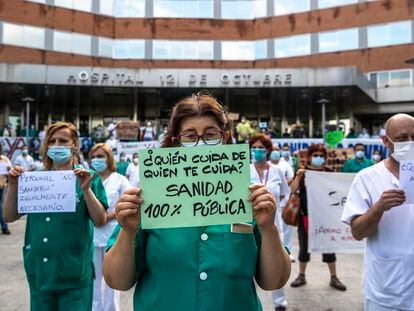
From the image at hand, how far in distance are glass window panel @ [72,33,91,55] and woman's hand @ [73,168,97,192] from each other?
32595 millimetres

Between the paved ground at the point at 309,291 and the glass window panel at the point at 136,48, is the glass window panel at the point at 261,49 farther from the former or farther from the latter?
the paved ground at the point at 309,291

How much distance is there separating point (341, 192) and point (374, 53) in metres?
29.2

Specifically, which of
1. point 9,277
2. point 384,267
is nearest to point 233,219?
point 384,267

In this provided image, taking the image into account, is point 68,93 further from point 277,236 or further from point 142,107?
point 277,236

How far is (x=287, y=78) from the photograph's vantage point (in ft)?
85.5

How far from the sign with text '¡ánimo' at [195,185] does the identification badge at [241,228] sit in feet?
0.26

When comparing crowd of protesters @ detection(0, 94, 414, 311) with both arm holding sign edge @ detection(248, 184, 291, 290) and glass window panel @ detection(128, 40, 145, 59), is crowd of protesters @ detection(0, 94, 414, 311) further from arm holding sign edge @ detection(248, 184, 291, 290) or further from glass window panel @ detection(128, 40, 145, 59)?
glass window panel @ detection(128, 40, 145, 59)

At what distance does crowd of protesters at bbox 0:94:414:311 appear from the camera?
75.0 inches

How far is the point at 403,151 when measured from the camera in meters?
2.96

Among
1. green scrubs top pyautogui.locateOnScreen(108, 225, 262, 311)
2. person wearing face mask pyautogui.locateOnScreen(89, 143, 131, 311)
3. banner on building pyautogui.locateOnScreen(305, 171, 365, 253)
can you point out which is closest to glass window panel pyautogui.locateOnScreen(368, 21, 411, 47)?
banner on building pyautogui.locateOnScreen(305, 171, 365, 253)

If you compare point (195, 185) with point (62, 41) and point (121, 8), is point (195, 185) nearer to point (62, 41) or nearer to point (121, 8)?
point (62, 41)

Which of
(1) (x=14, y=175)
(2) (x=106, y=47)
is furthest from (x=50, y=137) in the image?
(2) (x=106, y=47)

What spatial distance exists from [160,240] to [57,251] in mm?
1675

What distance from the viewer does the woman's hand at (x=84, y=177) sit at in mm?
3404
